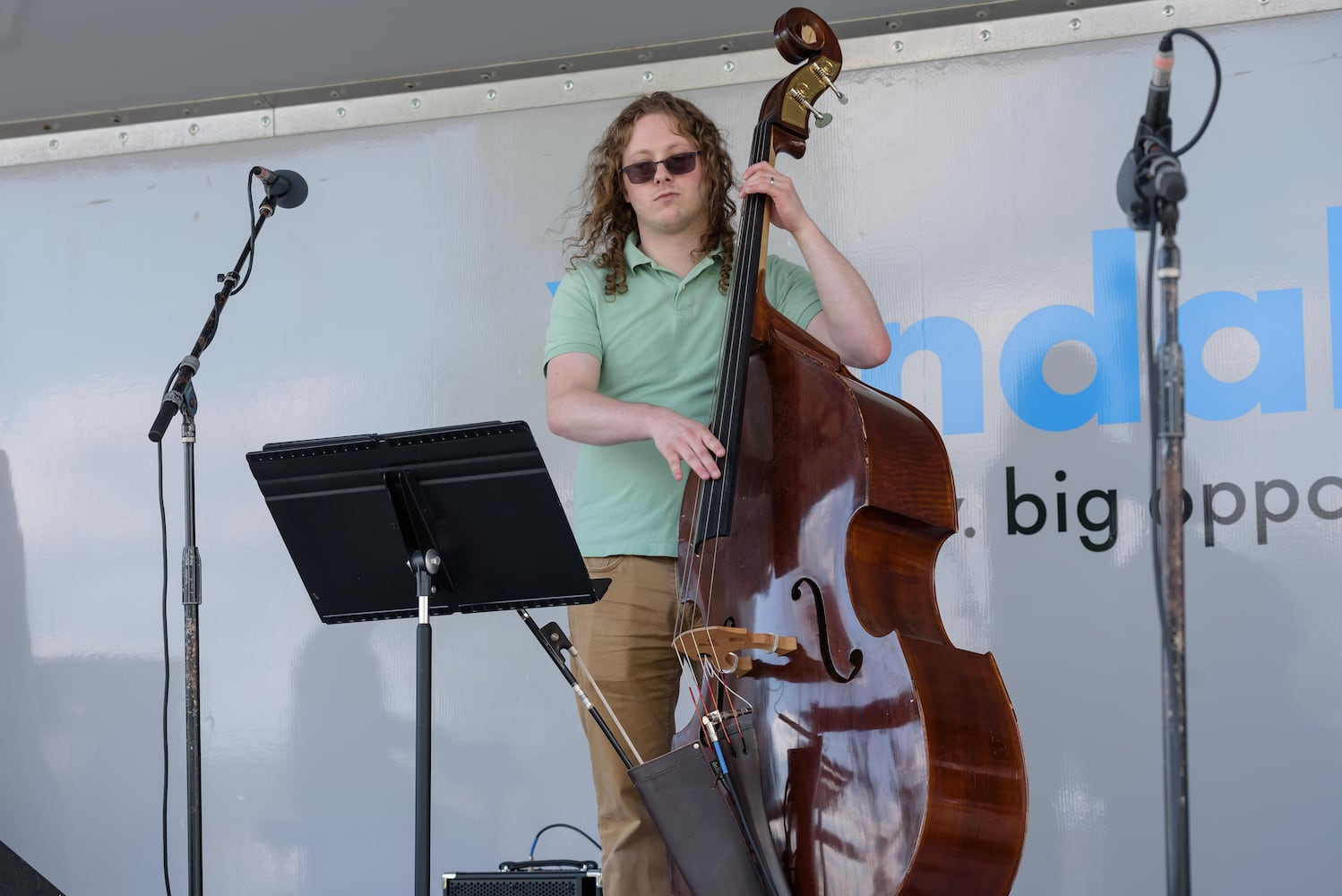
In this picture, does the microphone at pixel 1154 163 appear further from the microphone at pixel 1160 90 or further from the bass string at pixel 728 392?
the bass string at pixel 728 392

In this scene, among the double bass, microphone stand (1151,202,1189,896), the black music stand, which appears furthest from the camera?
the black music stand

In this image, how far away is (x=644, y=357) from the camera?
7.97ft

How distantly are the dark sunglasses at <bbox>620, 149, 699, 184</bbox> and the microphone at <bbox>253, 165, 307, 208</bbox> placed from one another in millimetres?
790

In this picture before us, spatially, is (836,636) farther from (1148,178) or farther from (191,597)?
(191,597)

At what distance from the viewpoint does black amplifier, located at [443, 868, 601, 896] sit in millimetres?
2582

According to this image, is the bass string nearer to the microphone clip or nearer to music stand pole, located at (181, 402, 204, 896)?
the microphone clip

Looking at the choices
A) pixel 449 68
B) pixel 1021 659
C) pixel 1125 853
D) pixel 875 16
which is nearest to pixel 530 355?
pixel 449 68

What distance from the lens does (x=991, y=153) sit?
3.07m

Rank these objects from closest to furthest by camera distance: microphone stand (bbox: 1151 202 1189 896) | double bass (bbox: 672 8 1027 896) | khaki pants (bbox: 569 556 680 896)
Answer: microphone stand (bbox: 1151 202 1189 896)
double bass (bbox: 672 8 1027 896)
khaki pants (bbox: 569 556 680 896)

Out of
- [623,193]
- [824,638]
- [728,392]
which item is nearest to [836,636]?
[824,638]

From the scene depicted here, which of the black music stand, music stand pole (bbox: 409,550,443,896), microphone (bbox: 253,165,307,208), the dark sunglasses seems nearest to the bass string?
the black music stand

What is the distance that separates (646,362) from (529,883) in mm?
1065

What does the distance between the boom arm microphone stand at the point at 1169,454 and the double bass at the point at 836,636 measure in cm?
32

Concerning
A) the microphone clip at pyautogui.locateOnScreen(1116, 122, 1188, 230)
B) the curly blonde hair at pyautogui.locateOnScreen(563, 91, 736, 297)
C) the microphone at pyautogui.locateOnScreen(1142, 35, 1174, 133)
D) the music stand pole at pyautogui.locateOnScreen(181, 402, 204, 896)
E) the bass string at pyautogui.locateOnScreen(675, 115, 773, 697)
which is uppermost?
the curly blonde hair at pyautogui.locateOnScreen(563, 91, 736, 297)
